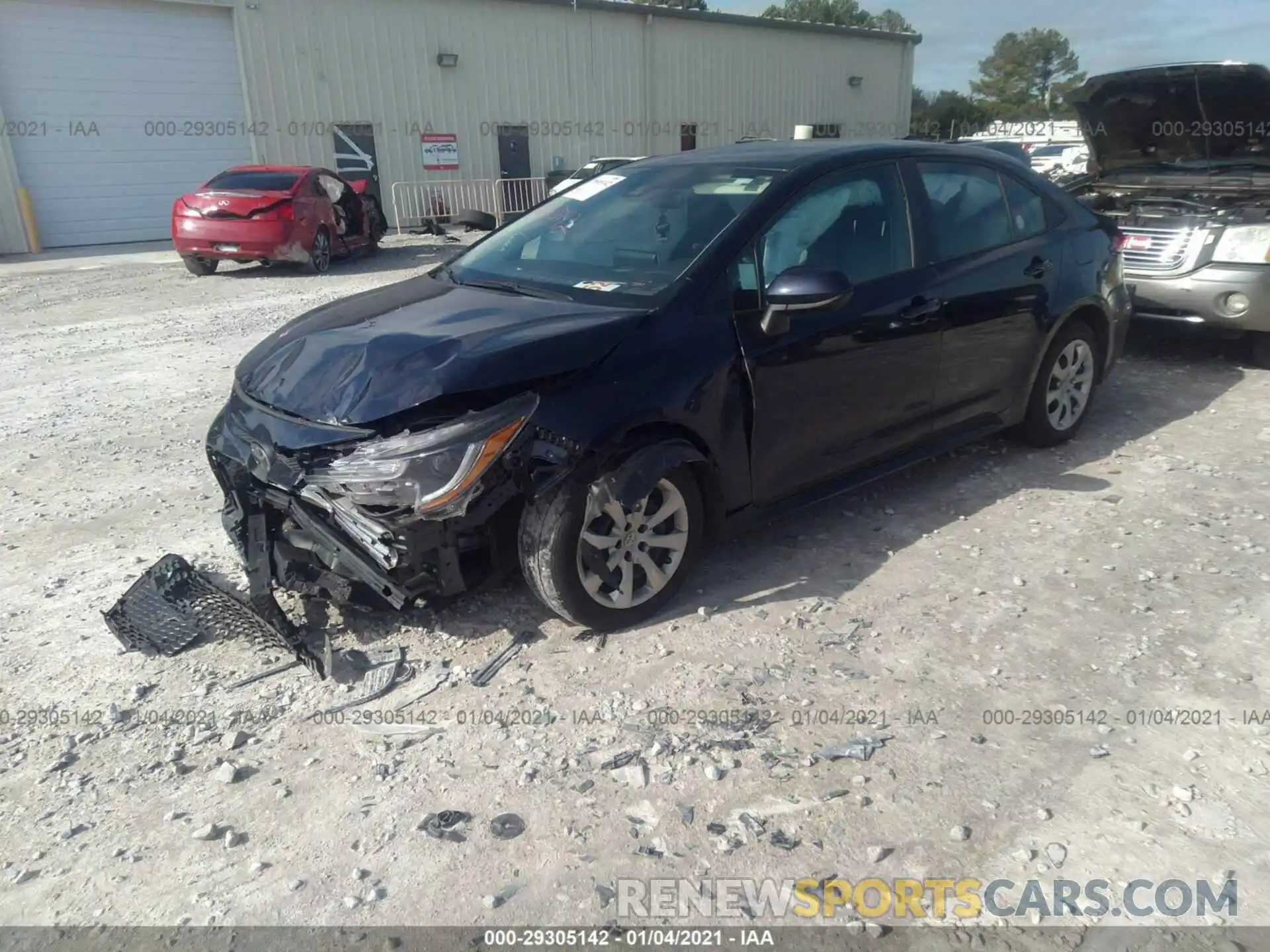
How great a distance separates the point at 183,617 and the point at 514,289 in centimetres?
183

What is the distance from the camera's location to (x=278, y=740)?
2.94 metres

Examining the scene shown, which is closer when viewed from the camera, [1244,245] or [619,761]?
[619,761]

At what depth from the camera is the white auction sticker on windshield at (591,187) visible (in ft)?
14.6

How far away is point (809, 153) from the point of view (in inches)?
164

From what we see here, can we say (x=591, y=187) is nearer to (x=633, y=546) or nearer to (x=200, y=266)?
(x=633, y=546)

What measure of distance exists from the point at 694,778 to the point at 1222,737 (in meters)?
1.64

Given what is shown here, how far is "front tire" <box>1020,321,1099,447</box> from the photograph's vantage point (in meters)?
5.14

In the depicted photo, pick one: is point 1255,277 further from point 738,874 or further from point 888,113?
point 888,113

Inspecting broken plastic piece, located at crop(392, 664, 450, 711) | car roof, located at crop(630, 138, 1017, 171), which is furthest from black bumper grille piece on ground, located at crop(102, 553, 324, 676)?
car roof, located at crop(630, 138, 1017, 171)

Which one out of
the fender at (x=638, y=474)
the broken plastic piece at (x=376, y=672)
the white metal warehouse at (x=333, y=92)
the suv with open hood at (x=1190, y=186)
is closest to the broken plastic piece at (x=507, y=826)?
the broken plastic piece at (x=376, y=672)

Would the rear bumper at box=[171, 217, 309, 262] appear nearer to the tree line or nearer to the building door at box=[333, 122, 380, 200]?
the building door at box=[333, 122, 380, 200]

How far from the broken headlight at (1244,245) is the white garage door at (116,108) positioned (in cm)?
1788

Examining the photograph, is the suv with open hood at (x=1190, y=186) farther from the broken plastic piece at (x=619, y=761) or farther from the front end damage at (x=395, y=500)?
the broken plastic piece at (x=619, y=761)

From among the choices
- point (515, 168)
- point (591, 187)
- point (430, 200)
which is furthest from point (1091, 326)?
point (515, 168)
